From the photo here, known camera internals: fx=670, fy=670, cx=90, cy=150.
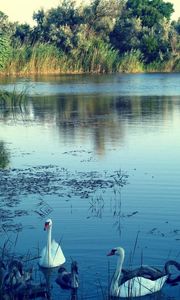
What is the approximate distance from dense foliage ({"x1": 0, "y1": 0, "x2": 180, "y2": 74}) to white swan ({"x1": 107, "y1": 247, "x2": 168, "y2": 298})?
3890cm

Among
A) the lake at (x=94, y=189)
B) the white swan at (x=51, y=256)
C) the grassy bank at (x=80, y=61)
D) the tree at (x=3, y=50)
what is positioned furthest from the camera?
the grassy bank at (x=80, y=61)

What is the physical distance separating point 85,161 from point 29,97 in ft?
52.6

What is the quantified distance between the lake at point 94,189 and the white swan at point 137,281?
5.1 inches

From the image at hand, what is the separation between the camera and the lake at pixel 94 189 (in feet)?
25.1

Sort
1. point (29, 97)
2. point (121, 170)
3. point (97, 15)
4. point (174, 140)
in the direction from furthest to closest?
point (97, 15) < point (29, 97) < point (174, 140) < point (121, 170)

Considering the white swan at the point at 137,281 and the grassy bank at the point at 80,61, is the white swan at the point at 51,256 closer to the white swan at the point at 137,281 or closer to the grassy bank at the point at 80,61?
the white swan at the point at 137,281

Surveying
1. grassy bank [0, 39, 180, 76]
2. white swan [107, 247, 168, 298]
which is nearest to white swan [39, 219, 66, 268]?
white swan [107, 247, 168, 298]

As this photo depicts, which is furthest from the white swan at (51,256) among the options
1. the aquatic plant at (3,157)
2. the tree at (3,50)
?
the tree at (3,50)

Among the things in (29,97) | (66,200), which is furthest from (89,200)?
(29,97)

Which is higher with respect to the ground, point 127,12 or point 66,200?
point 127,12

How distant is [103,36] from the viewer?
54.2 m

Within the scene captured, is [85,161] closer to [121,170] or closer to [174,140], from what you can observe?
[121,170]

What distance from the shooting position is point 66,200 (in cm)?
973

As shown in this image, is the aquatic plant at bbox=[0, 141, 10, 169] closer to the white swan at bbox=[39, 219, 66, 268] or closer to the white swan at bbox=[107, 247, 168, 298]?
the white swan at bbox=[39, 219, 66, 268]
